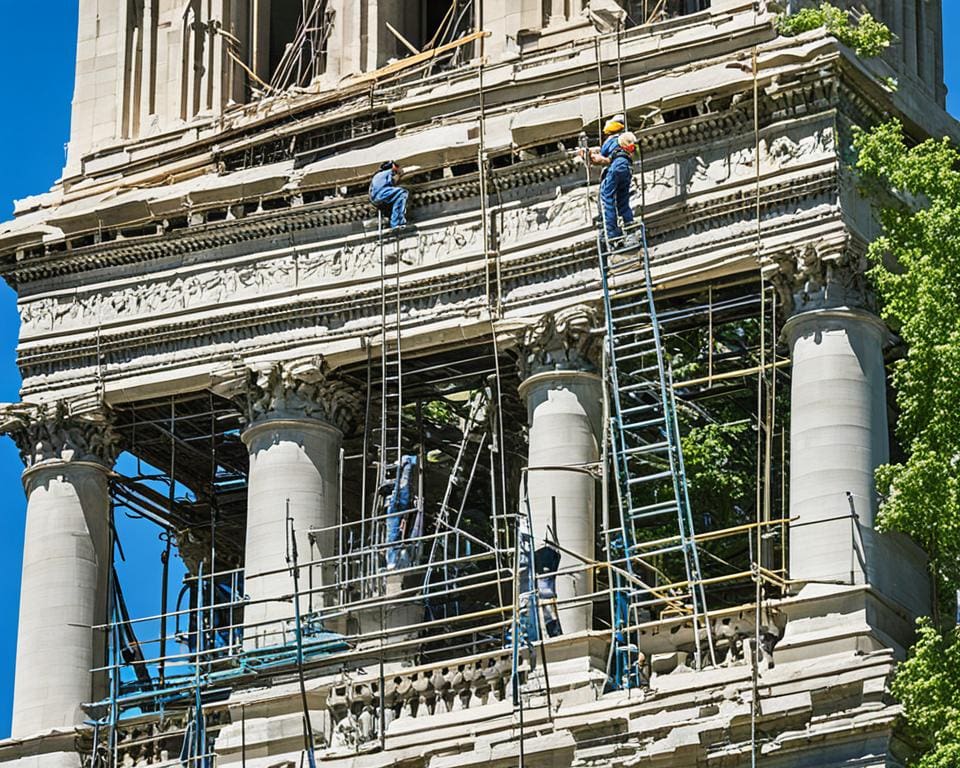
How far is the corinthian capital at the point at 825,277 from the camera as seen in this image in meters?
63.0

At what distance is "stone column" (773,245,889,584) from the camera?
61281mm

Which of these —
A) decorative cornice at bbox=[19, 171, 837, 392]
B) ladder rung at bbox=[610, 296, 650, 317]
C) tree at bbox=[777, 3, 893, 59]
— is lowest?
ladder rung at bbox=[610, 296, 650, 317]

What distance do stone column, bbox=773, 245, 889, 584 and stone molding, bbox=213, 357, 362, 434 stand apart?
865 cm

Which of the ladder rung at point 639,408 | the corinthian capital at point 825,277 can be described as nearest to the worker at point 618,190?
the ladder rung at point 639,408

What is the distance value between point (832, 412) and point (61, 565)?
1450 centimetres

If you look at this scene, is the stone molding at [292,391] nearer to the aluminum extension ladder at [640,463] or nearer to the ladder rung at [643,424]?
the aluminum extension ladder at [640,463]

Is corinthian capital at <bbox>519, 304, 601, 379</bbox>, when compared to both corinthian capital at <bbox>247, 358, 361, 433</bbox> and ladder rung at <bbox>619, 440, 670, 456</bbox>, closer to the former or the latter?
ladder rung at <bbox>619, 440, 670, 456</bbox>

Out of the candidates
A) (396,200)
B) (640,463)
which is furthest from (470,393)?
(396,200)

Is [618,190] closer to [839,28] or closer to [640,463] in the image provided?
[839,28]

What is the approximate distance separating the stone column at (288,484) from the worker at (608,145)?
20.8ft

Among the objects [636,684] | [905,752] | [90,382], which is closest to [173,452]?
[90,382]

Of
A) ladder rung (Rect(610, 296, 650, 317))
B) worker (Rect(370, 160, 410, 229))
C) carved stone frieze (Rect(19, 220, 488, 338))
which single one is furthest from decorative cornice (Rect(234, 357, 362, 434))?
ladder rung (Rect(610, 296, 650, 317))

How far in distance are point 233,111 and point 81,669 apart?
38.2 ft

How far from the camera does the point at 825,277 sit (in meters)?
63.2
